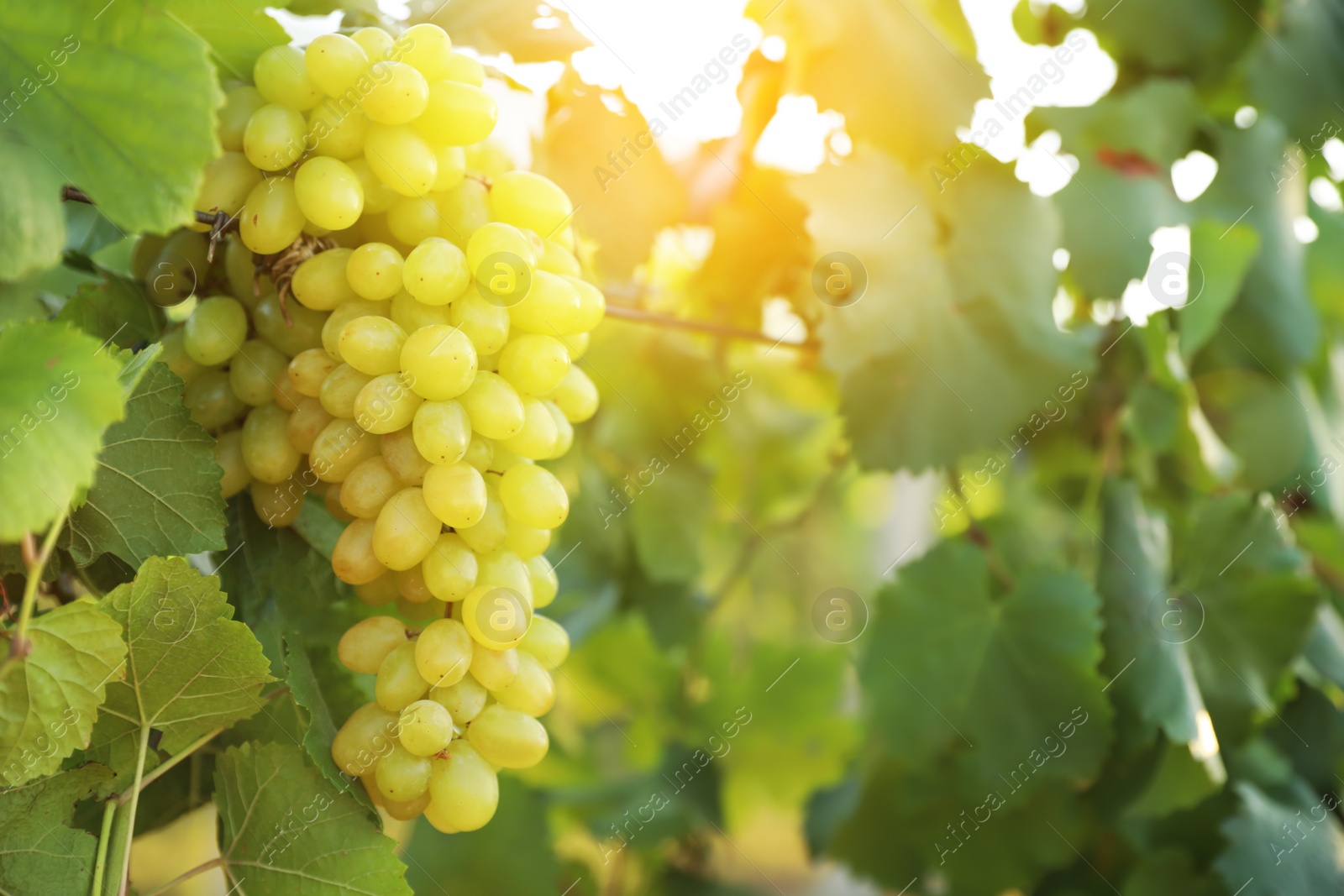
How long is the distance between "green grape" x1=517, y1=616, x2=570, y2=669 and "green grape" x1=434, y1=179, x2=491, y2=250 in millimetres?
194

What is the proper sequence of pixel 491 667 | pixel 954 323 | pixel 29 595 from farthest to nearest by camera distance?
1. pixel 954 323
2. pixel 491 667
3. pixel 29 595

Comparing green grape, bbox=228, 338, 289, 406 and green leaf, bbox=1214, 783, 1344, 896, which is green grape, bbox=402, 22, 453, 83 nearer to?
green grape, bbox=228, 338, 289, 406

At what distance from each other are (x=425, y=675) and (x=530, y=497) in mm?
92

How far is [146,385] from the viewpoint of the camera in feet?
1.31

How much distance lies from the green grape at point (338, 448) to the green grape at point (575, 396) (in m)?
0.11

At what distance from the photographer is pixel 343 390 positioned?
398mm

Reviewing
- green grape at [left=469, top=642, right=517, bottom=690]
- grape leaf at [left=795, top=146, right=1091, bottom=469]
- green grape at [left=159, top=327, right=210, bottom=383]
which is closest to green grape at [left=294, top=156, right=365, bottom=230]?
green grape at [left=159, top=327, right=210, bottom=383]

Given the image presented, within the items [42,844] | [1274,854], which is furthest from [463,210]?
[1274,854]

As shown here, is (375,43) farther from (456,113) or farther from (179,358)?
(179,358)

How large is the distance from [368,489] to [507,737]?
131 millimetres

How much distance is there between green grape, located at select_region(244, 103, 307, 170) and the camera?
1.29ft

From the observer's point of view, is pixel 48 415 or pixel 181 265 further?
pixel 181 265

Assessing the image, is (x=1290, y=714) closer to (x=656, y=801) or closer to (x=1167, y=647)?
(x=1167, y=647)

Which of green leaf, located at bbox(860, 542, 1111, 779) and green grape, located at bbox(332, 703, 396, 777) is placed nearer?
green grape, located at bbox(332, 703, 396, 777)
